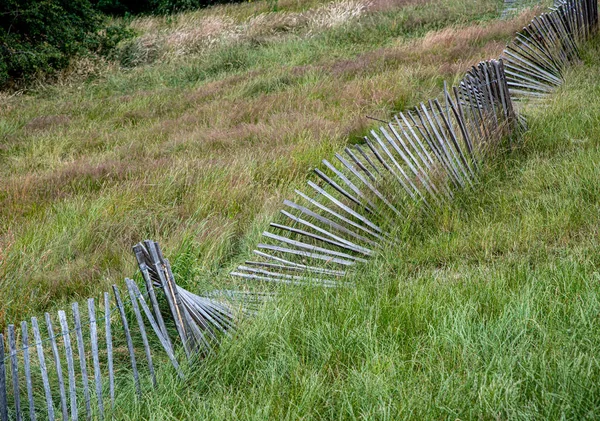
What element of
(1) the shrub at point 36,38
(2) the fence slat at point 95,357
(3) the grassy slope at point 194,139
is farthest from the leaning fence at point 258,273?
(1) the shrub at point 36,38

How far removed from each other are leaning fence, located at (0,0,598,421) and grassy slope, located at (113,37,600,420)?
21cm

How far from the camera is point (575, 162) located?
180 inches

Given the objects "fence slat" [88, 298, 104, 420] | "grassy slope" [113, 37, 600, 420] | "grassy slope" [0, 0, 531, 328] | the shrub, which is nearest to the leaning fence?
"fence slat" [88, 298, 104, 420]

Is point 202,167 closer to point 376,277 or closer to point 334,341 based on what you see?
point 376,277

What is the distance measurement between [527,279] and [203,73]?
10.4m

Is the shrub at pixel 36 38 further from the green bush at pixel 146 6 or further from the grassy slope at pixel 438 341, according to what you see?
the grassy slope at pixel 438 341

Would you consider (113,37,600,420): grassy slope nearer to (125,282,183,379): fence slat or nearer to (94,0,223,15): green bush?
(125,282,183,379): fence slat

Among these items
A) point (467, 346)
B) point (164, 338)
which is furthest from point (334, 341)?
point (164, 338)

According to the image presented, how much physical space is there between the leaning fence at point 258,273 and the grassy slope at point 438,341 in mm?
210

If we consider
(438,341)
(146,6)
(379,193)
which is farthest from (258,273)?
(146,6)

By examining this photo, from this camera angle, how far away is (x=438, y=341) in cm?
256

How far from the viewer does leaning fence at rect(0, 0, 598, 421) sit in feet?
7.95

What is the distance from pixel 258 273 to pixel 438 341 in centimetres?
144

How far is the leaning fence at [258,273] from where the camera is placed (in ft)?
7.95
